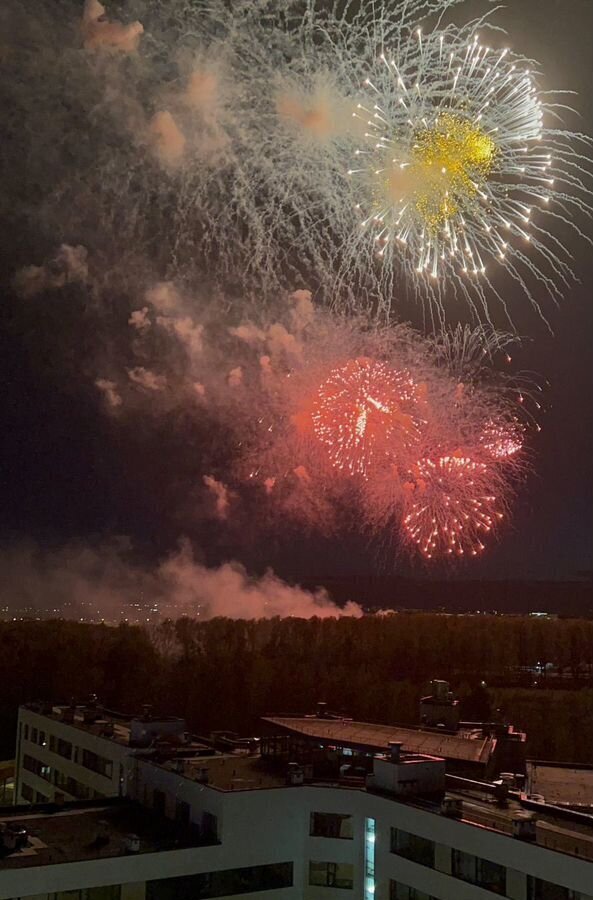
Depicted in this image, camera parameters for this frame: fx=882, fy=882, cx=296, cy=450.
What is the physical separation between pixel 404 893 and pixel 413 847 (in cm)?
83

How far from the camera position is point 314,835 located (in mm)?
16812

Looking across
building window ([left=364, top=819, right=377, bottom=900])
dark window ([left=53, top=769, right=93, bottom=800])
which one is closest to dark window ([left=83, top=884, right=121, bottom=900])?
building window ([left=364, top=819, right=377, bottom=900])

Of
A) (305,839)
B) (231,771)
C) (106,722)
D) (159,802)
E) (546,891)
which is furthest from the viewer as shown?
(106,722)

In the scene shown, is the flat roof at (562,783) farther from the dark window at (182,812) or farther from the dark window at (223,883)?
the dark window at (182,812)

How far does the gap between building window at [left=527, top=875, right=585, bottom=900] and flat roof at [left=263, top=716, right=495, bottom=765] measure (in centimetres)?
746

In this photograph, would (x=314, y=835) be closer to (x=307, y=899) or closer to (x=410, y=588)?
(x=307, y=899)

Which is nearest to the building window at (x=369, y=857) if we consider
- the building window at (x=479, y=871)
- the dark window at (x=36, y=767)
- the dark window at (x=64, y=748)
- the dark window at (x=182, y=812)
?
the building window at (x=479, y=871)

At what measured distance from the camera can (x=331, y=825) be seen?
1677cm

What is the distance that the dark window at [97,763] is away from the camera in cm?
2214

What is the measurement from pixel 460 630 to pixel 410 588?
16.2 meters

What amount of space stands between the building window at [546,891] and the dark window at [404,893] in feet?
7.08

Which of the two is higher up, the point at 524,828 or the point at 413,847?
the point at 524,828

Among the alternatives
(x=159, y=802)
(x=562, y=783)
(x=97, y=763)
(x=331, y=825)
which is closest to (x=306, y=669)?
(x=97, y=763)

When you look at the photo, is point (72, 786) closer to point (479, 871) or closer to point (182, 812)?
point (182, 812)
